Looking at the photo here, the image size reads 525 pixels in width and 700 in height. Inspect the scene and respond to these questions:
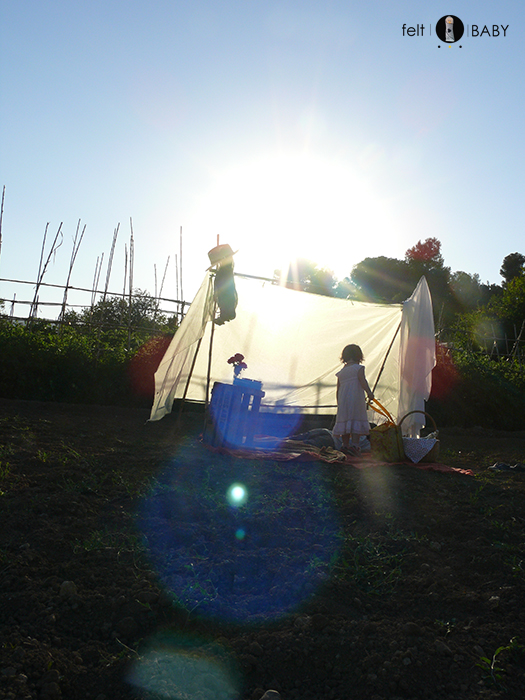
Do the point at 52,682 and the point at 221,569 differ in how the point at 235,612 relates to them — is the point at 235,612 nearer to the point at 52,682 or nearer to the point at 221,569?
the point at 221,569

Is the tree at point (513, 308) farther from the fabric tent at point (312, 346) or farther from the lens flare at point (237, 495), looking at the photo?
the lens flare at point (237, 495)

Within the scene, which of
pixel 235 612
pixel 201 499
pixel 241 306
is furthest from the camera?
pixel 241 306

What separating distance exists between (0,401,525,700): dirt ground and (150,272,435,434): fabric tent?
79.8 inches

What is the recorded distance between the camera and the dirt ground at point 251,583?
1586 millimetres

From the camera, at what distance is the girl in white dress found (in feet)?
17.1

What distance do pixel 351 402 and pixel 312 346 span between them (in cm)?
134

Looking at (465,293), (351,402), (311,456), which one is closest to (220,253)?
(351,402)

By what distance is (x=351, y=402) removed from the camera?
206 inches

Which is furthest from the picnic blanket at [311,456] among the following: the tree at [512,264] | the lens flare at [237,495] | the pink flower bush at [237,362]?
the tree at [512,264]

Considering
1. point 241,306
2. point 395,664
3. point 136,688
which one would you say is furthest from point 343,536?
point 241,306

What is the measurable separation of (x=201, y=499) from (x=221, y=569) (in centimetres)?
85

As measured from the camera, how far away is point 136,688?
4.95 ft

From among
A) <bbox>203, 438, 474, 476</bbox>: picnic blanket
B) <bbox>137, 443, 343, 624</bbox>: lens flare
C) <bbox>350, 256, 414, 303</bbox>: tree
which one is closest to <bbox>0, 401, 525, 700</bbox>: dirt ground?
<bbox>137, 443, 343, 624</bbox>: lens flare

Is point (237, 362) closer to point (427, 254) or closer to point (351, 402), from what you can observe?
point (351, 402)
